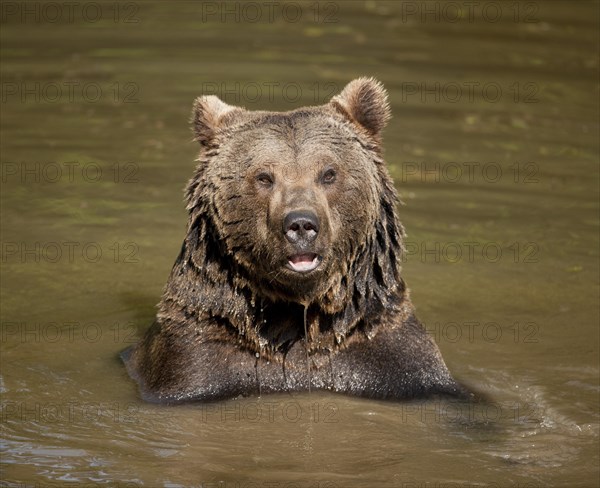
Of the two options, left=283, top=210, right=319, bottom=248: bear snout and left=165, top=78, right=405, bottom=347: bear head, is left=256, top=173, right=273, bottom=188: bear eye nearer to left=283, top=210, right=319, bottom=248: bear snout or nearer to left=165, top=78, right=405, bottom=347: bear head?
left=165, top=78, right=405, bottom=347: bear head

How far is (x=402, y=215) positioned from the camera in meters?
15.5

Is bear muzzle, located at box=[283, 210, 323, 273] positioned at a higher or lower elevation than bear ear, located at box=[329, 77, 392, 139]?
lower

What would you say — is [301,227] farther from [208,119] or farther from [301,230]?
[208,119]

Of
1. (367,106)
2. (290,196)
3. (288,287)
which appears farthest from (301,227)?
(367,106)

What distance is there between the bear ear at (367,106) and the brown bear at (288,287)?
0.02 metres

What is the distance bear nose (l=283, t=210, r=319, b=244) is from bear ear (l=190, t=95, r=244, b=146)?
4.87 feet

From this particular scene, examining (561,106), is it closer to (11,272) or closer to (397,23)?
(397,23)

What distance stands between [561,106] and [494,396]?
32.4 ft

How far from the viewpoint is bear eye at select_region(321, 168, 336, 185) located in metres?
9.62

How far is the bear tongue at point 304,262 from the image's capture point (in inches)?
363

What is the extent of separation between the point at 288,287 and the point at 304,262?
0.40 metres

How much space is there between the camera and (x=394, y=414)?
9836 mm

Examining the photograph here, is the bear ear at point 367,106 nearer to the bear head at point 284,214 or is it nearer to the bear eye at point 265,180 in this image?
the bear head at point 284,214

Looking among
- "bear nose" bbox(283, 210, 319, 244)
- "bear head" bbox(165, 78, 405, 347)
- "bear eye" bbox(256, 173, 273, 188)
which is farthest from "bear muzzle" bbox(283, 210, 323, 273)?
"bear eye" bbox(256, 173, 273, 188)
